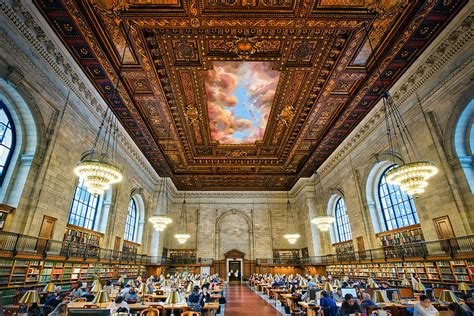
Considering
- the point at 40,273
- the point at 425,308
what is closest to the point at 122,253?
the point at 40,273

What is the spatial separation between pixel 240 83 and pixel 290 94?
2.01 m

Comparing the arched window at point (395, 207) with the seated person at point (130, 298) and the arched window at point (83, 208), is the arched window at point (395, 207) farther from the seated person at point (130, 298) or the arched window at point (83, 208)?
the arched window at point (83, 208)

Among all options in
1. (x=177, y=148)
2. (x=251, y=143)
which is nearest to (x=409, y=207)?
(x=251, y=143)

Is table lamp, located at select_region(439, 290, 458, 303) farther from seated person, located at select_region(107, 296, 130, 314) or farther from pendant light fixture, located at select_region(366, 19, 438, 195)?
seated person, located at select_region(107, 296, 130, 314)

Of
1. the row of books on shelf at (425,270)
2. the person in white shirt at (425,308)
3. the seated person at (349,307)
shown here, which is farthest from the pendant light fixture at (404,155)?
the seated person at (349,307)

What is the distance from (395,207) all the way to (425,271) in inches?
123

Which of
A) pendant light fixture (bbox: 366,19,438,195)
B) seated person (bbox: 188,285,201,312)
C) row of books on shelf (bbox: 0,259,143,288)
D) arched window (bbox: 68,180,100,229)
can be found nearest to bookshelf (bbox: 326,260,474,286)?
pendant light fixture (bbox: 366,19,438,195)

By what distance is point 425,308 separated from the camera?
3939 mm

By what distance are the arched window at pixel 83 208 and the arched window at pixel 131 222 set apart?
3544mm

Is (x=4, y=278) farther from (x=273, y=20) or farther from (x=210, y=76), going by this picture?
(x=273, y=20)

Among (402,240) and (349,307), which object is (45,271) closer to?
(349,307)

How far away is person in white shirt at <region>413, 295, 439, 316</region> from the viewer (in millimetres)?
3851

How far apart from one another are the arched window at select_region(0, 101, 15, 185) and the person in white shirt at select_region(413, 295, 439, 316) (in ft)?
31.6

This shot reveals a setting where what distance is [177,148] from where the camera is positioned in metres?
13.7
